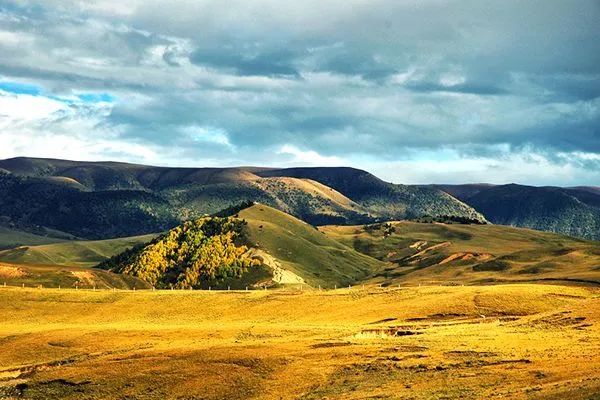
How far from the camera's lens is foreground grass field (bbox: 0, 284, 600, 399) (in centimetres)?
5031

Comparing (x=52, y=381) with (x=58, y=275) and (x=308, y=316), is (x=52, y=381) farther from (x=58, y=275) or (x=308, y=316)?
(x=58, y=275)

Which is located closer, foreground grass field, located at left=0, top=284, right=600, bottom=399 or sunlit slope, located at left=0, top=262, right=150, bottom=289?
foreground grass field, located at left=0, top=284, right=600, bottom=399

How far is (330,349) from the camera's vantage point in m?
63.6

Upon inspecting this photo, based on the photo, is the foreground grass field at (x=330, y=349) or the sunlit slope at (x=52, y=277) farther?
the sunlit slope at (x=52, y=277)

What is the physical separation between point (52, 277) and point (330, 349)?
122631 mm

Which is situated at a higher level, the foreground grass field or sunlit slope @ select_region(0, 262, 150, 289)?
the foreground grass field

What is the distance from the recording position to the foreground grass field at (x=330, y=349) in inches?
1981

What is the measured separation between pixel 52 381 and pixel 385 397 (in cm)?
2914

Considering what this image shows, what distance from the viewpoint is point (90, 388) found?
193ft

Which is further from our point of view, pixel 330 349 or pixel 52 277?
pixel 52 277

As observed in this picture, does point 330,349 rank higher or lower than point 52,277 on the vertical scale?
higher

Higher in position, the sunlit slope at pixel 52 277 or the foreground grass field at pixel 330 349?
the foreground grass field at pixel 330 349

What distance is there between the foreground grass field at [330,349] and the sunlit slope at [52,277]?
54.6 metres

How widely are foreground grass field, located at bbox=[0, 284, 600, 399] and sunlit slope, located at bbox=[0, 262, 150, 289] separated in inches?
2151
